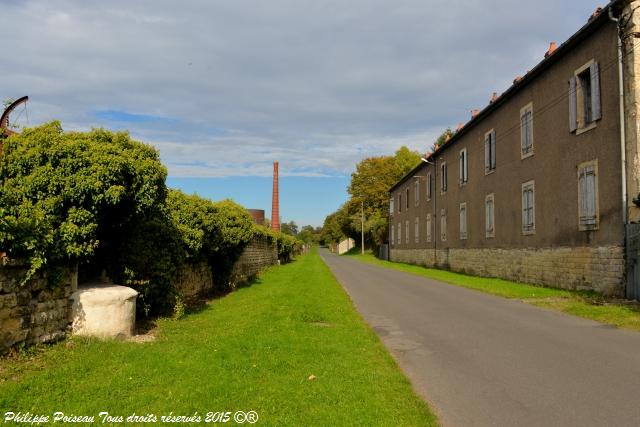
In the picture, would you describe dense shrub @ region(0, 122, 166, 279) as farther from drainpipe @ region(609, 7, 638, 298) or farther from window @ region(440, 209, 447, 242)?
window @ region(440, 209, 447, 242)

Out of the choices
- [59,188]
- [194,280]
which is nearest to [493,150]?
[194,280]

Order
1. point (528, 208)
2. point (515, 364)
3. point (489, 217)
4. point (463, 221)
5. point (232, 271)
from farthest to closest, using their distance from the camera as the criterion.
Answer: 1. point (463, 221)
2. point (489, 217)
3. point (528, 208)
4. point (232, 271)
5. point (515, 364)

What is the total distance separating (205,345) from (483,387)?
156 inches

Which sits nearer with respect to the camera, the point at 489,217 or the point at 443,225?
the point at 489,217

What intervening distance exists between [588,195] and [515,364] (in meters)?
11.6

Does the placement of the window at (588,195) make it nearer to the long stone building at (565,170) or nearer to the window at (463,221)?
the long stone building at (565,170)

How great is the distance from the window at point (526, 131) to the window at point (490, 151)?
3.30 meters

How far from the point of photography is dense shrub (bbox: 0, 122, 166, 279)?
6.77 meters

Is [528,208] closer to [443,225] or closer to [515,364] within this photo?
[443,225]

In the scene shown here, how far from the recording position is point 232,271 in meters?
18.8

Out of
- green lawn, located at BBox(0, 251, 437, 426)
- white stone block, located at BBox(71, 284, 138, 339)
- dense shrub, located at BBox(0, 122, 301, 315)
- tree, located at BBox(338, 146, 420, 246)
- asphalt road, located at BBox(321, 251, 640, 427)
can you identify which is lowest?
asphalt road, located at BBox(321, 251, 640, 427)

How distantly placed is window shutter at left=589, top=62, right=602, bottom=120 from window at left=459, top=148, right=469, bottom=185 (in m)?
13.5

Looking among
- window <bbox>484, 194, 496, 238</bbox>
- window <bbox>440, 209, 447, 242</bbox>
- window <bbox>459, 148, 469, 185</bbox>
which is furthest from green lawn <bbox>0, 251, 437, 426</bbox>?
window <bbox>440, 209, 447, 242</bbox>

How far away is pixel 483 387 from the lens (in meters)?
5.84
